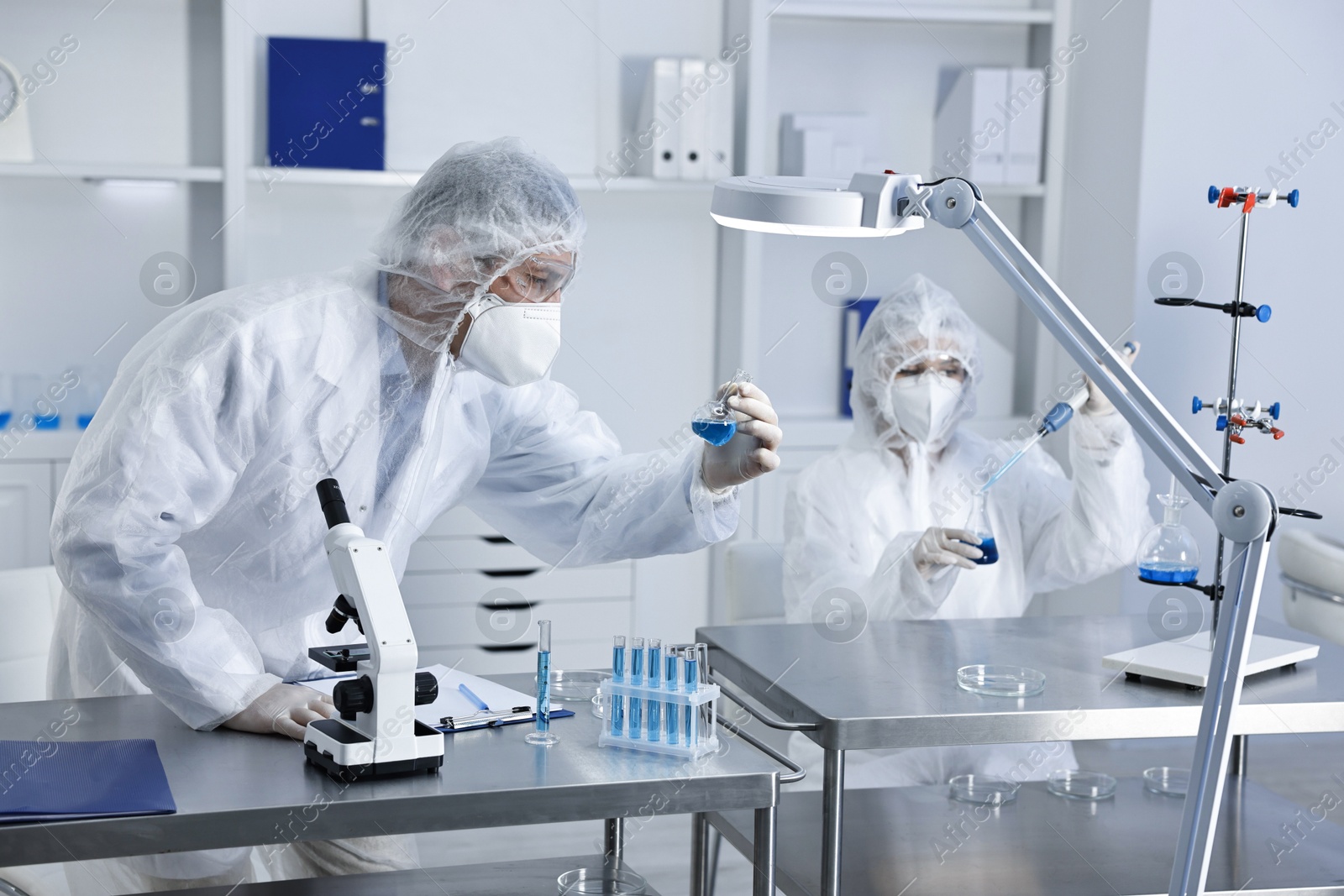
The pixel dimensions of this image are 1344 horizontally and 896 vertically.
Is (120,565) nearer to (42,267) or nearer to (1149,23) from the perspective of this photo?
(42,267)

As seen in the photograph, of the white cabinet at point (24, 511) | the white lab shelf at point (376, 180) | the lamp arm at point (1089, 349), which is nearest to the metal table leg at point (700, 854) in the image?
the lamp arm at point (1089, 349)

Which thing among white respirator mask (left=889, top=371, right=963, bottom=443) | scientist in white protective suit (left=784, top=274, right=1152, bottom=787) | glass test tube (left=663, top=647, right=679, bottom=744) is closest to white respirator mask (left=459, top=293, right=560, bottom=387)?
glass test tube (left=663, top=647, right=679, bottom=744)

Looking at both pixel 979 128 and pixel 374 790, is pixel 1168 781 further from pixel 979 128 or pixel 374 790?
pixel 979 128

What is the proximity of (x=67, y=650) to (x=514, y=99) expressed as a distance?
213 cm

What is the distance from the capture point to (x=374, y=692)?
1323mm

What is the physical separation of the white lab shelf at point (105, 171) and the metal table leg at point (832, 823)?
2.43 metres

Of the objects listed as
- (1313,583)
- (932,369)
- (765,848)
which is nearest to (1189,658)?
(765,848)

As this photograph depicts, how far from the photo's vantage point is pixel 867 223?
1.27 metres

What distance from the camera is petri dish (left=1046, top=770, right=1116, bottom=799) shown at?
1975 mm

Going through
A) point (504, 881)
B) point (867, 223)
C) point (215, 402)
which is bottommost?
point (504, 881)

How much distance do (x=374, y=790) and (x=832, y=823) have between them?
57 centimetres

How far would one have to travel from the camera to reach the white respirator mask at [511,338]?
5.54 ft

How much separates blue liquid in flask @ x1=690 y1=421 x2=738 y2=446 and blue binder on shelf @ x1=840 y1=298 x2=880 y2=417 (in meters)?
2.17

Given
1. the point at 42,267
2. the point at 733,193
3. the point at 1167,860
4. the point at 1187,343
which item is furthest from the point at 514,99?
the point at 1167,860
